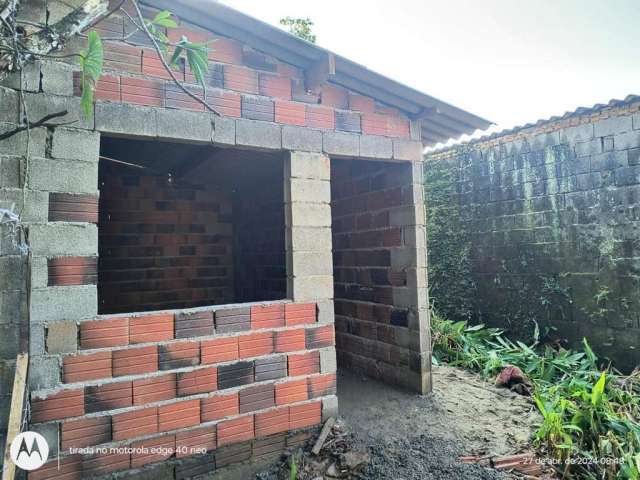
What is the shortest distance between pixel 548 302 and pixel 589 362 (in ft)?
3.52

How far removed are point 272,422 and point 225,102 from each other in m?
2.64

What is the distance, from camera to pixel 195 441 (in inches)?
126

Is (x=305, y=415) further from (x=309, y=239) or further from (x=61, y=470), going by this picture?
(x=61, y=470)

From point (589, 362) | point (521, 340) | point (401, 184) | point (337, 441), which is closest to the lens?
point (337, 441)

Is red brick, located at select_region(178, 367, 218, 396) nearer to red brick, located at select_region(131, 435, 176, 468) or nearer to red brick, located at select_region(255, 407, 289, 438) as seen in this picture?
red brick, located at select_region(131, 435, 176, 468)

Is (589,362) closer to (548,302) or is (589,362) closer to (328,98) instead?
(548,302)

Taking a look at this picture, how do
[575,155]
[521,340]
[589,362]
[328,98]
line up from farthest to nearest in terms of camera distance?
1. [521,340]
2. [575,155]
3. [589,362]
4. [328,98]

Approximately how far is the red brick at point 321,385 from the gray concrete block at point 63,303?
1.83m

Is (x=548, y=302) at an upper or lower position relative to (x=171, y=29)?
lower

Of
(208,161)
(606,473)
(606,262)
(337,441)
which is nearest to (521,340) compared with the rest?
(606,262)

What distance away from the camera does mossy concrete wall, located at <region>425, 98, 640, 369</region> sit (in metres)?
5.48

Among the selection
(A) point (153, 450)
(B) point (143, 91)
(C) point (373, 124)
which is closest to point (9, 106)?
(B) point (143, 91)

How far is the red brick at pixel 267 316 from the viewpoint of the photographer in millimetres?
3521

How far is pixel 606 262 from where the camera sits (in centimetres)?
564
